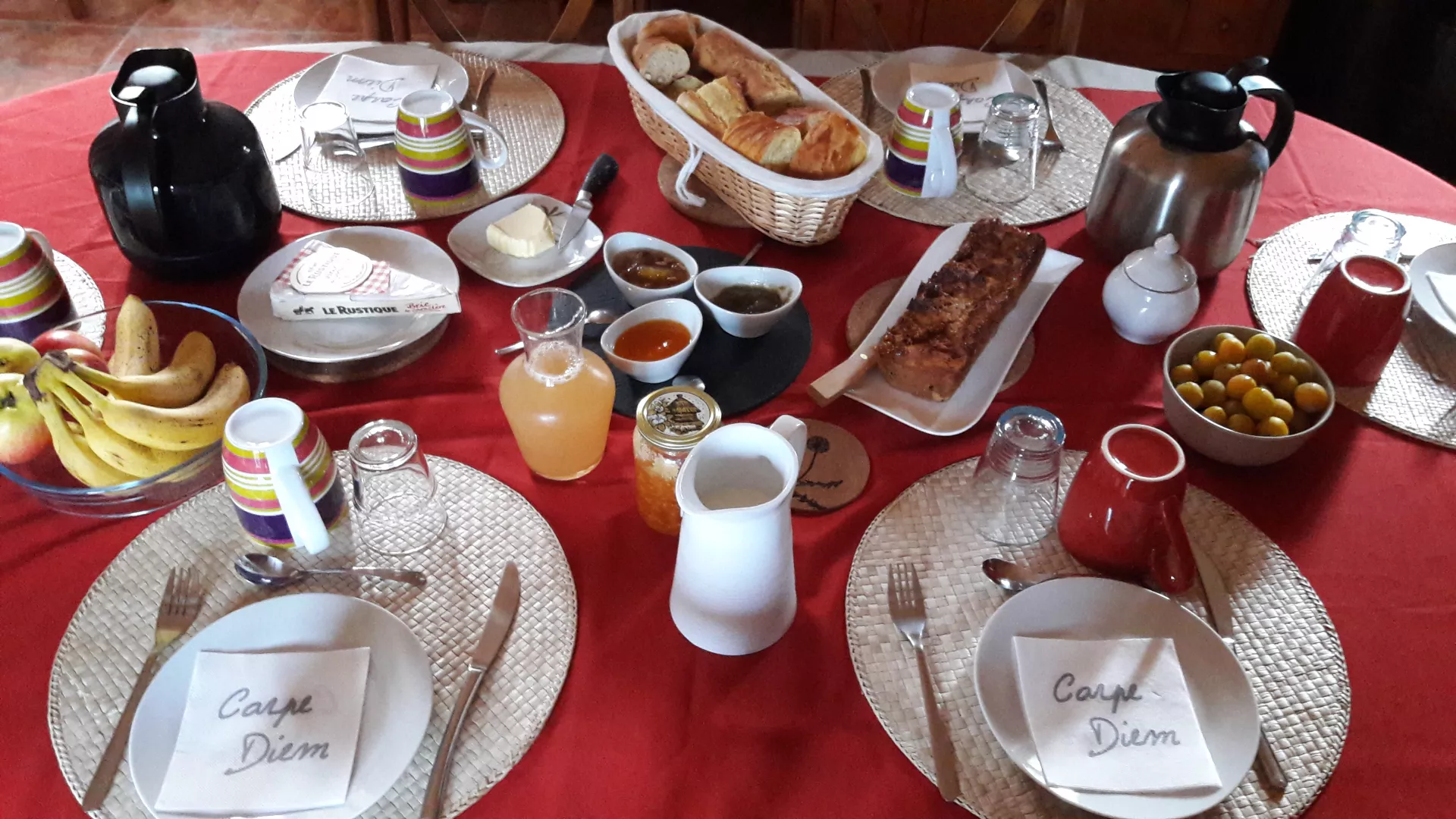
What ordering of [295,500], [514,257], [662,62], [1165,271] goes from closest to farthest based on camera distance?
[295,500]
[1165,271]
[514,257]
[662,62]

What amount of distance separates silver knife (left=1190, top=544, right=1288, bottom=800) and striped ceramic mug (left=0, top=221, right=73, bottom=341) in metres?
1.16

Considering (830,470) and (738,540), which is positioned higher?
(738,540)

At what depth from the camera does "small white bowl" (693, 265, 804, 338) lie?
1.04 metres

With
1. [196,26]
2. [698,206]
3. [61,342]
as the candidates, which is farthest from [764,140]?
[196,26]

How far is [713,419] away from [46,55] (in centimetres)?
315

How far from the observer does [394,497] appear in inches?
33.6

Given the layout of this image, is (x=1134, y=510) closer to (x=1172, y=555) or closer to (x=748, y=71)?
(x=1172, y=555)

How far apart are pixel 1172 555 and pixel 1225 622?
2.7 inches

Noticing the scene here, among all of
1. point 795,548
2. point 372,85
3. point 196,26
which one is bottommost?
point 196,26

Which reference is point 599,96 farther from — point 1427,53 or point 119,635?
point 1427,53

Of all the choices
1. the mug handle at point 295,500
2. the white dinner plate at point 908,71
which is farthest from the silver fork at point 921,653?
the white dinner plate at point 908,71

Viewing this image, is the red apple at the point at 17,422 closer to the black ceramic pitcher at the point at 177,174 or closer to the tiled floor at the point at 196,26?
the black ceramic pitcher at the point at 177,174

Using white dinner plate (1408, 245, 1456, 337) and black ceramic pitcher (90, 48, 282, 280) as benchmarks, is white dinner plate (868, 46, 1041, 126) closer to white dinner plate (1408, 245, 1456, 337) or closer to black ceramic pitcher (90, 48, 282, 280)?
white dinner plate (1408, 245, 1456, 337)

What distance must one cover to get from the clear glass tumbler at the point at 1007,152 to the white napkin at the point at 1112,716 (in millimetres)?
728
